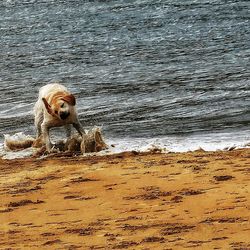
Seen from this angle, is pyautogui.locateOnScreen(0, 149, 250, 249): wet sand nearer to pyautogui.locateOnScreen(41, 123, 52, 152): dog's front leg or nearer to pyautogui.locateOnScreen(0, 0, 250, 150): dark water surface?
pyautogui.locateOnScreen(41, 123, 52, 152): dog's front leg

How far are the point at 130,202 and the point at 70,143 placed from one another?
13.2 feet

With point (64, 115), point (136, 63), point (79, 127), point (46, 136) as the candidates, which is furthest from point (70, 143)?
point (136, 63)

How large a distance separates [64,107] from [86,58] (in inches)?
418

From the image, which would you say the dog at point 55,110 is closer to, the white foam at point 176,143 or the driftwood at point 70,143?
the driftwood at point 70,143

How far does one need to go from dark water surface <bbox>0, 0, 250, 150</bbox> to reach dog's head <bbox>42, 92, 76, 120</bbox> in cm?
188

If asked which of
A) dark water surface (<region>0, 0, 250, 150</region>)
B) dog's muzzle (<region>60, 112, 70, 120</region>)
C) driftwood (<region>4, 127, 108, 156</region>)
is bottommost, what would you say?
dark water surface (<region>0, 0, 250, 150</region>)

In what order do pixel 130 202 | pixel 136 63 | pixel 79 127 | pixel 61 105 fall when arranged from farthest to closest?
pixel 136 63, pixel 79 127, pixel 61 105, pixel 130 202

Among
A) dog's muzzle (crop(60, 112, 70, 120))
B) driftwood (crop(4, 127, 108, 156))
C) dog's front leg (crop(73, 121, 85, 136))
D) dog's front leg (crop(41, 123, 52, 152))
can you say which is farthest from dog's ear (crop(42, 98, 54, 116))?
driftwood (crop(4, 127, 108, 156))

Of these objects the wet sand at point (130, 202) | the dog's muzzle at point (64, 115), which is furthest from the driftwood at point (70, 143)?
the wet sand at point (130, 202)

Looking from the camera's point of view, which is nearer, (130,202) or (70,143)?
(130,202)

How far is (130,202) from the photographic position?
8.83 m

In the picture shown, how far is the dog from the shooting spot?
1213 cm

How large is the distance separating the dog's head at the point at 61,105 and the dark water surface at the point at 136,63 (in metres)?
1.88

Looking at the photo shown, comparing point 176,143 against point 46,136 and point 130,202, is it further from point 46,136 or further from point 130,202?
point 130,202
